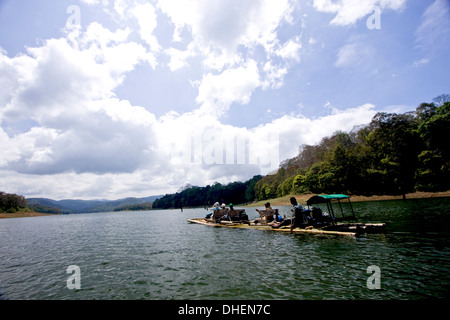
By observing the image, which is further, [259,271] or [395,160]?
[395,160]

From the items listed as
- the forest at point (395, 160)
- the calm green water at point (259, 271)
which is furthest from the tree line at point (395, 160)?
the calm green water at point (259, 271)

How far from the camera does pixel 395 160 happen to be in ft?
243

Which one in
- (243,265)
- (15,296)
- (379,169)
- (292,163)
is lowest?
(15,296)

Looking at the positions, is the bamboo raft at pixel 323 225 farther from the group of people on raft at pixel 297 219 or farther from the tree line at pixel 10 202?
the tree line at pixel 10 202

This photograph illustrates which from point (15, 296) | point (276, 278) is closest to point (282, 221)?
point (276, 278)

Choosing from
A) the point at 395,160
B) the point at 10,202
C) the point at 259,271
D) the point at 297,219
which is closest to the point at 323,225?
the point at 297,219

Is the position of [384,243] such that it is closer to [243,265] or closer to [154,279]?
[243,265]

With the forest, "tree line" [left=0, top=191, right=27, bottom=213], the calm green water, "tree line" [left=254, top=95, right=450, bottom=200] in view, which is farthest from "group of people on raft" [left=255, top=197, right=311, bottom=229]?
"tree line" [left=0, top=191, right=27, bottom=213]

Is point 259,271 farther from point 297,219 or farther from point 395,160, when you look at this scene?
point 395,160

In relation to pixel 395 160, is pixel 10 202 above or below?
below

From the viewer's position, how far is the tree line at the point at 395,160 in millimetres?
64062

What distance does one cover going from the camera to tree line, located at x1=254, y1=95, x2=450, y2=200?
64062 millimetres
